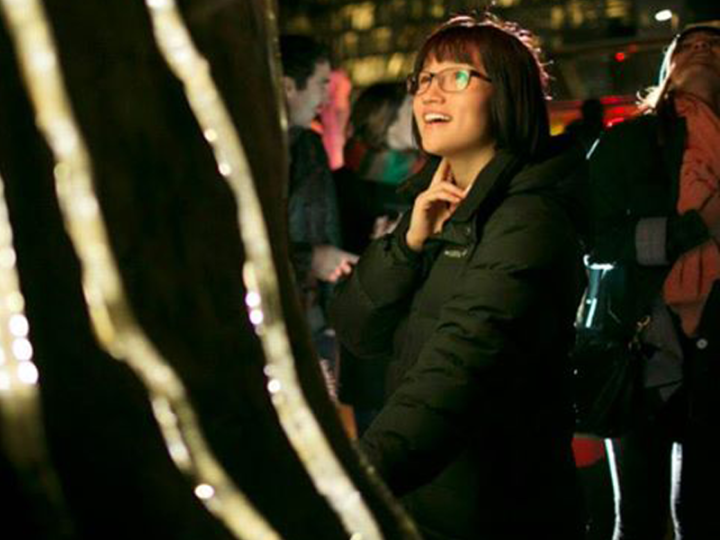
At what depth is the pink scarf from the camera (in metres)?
3.78

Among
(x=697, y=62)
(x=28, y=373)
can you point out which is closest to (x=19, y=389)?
(x=28, y=373)

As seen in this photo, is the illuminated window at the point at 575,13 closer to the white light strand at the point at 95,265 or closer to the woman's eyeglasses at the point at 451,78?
the woman's eyeglasses at the point at 451,78

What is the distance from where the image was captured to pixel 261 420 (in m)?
1.00

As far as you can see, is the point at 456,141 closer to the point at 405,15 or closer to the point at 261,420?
the point at 261,420

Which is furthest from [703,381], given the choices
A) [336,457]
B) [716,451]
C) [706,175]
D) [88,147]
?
[88,147]

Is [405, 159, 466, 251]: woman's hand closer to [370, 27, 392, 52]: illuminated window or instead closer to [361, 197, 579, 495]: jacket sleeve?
[361, 197, 579, 495]: jacket sleeve

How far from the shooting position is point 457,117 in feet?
8.87

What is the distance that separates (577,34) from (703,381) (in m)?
24.6

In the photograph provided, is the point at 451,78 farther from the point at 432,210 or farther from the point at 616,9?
the point at 616,9

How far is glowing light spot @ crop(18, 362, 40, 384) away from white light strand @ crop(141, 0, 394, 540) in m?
0.22

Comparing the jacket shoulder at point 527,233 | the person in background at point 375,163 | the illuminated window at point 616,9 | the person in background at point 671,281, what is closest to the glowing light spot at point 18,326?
the jacket shoulder at point 527,233

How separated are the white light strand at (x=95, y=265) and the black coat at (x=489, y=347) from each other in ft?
4.24

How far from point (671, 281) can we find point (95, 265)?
3.13 meters

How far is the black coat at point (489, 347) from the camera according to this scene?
2.33 m
